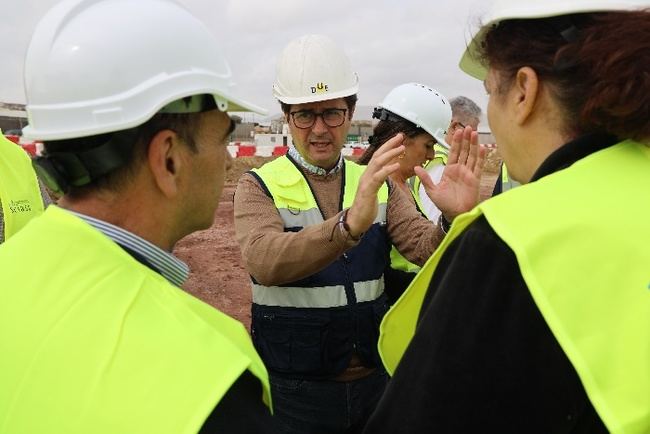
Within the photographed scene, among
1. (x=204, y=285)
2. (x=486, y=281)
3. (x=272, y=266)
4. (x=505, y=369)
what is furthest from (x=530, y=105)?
(x=204, y=285)

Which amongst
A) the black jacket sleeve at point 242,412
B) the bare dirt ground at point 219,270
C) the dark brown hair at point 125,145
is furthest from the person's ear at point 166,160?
the bare dirt ground at point 219,270

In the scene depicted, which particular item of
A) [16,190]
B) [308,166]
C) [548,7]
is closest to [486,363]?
[548,7]

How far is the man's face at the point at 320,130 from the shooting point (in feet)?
9.02

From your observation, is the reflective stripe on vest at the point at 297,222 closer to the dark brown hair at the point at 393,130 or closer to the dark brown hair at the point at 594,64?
the dark brown hair at the point at 393,130

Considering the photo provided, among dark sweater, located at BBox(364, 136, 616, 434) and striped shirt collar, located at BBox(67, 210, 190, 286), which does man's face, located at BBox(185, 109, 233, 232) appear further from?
dark sweater, located at BBox(364, 136, 616, 434)

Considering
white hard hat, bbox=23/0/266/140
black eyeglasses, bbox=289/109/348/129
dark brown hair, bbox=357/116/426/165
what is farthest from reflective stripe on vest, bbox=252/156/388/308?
white hard hat, bbox=23/0/266/140

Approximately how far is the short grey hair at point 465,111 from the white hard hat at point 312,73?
2.70 m

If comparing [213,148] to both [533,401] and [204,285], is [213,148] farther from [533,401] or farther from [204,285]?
[204,285]

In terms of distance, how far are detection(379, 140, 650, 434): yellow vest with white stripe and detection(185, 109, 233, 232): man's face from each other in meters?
0.78

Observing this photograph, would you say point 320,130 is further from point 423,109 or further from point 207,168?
point 207,168

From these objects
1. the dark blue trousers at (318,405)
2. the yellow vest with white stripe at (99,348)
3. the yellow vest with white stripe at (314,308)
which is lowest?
the dark blue trousers at (318,405)

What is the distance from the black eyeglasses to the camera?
282 cm

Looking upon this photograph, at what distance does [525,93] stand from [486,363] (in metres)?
0.70

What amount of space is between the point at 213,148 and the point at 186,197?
0.54 feet
